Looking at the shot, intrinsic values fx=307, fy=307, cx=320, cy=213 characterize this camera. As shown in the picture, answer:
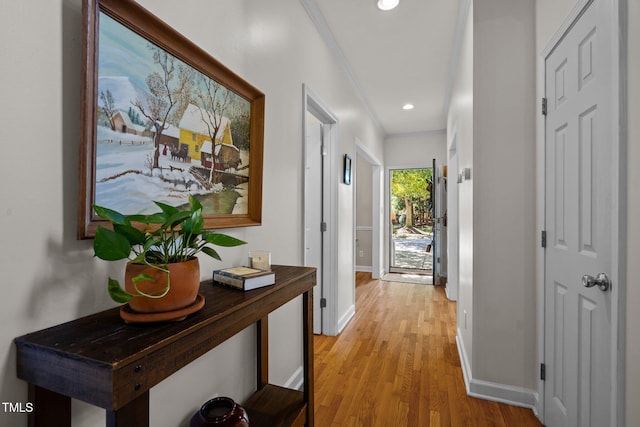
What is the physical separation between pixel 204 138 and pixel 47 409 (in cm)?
92

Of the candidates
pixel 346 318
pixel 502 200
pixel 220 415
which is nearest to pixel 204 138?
pixel 220 415

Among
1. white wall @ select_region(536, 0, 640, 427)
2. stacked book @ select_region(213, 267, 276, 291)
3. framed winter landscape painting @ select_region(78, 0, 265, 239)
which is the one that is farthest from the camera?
stacked book @ select_region(213, 267, 276, 291)

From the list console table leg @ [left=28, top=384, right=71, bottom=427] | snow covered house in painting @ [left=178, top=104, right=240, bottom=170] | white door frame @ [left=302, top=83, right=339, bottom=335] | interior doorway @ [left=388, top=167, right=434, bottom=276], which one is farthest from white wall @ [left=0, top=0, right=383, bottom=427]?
interior doorway @ [left=388, top=167, right=434, bottom=276]

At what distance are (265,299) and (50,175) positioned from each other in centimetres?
71

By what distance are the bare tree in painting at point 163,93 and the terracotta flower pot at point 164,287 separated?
41 cm

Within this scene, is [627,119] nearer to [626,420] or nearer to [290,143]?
[626,420]

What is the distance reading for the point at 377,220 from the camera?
17.4 feet

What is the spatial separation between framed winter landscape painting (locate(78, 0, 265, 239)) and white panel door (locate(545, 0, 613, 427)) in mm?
1441

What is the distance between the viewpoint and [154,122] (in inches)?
39.4

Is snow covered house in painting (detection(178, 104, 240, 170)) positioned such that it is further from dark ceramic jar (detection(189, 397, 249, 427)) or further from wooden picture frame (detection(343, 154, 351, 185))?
wooden picture frame (detection(343, 154, 351, 185))

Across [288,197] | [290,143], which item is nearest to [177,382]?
[288,197]

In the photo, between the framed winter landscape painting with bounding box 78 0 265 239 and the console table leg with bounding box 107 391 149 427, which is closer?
the console table leg with bounding box 107 391 149 427

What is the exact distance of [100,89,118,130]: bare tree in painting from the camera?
0.84 metres

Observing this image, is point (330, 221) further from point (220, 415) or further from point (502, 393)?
point (220, 415)
